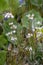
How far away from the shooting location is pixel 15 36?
2121 mm

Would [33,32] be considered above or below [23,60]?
above

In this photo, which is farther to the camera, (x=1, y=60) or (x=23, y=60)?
(x=23, y=60)

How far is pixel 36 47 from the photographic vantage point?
79.7 inches

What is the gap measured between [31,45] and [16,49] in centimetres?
13

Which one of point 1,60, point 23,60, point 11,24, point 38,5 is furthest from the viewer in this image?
point 38,5

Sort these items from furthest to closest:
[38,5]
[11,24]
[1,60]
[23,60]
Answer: [38,5], [11,24], [23,60], [1,60]

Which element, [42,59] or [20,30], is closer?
[42,59]

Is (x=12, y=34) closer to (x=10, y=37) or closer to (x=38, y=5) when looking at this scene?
(x=10, y=37)

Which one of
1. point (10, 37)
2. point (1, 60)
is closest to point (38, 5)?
point (10, 37)

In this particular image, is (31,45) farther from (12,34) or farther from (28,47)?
(12,34)

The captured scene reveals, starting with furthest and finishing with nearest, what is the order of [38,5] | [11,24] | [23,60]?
1. [38,5]
2. [11,24]
3. [23,60]

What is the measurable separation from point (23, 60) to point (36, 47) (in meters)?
0.14

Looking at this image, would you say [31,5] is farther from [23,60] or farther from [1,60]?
[1,60]

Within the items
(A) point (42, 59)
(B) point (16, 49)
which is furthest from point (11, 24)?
(A) point (42, 59)
